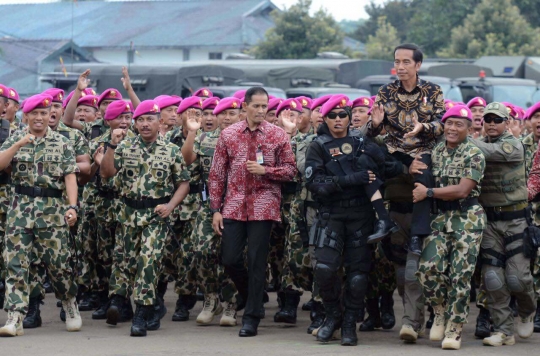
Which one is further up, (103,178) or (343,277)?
(103,178)

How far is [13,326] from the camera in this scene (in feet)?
31.1

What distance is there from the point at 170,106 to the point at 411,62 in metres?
3.08

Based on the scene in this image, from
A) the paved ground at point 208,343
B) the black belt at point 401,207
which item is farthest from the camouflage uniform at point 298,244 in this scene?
the black belt at point 401,207

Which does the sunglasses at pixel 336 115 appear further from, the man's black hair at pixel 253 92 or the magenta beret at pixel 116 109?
the magenta beret at pixel 116 109

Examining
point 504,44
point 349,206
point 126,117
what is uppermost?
point 504,44

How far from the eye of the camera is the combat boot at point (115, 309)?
33.0ft

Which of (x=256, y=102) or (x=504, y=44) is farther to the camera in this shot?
(x=504, y=44)

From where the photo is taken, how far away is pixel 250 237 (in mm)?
9734

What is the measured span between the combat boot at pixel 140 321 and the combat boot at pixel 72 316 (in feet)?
1.74

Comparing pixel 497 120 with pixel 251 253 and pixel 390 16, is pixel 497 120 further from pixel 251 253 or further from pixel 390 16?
pixel 390 16

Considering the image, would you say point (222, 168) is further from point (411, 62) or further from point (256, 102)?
point (411, 62)

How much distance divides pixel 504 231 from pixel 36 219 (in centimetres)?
400

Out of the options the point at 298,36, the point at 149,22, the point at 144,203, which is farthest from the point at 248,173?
the point at 149,22

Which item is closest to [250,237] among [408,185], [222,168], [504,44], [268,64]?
[222,168]
